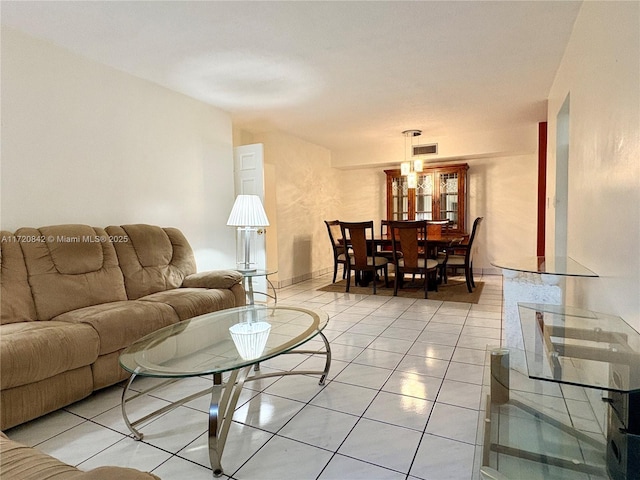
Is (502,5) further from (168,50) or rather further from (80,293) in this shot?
(80,293)

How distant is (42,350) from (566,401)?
2.62 meters

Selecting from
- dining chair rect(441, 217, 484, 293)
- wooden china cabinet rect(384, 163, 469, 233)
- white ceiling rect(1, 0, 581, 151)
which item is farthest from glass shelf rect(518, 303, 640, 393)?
wooden china cabinet rect(384, 163, 469, 233)

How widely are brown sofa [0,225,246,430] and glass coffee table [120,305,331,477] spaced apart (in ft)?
1.04

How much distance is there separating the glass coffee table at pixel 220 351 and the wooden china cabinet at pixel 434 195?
15.2 feet

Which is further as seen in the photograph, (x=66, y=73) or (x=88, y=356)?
(x=66, y=73)

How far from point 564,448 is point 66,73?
154 inches

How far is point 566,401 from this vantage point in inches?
68.3

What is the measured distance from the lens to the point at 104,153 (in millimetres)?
3057

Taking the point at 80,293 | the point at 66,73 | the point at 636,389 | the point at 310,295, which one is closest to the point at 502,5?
the point at 636,389

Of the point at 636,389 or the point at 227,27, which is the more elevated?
the point at 227,27

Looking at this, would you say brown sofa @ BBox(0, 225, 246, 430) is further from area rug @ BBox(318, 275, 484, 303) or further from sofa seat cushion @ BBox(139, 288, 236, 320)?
area rug @ BBox(318, 275, 484, 303)

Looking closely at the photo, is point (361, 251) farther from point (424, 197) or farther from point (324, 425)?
point (324, 425)

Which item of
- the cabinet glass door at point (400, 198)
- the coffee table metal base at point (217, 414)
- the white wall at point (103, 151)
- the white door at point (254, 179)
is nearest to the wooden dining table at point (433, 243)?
the cabinet glass door at point (400, 198)

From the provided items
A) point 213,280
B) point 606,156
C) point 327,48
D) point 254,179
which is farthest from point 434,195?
point 606,156
